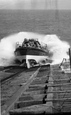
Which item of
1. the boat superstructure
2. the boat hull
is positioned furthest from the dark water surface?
the boat hull

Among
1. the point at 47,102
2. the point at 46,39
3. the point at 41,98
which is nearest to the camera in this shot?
the point at 47,102

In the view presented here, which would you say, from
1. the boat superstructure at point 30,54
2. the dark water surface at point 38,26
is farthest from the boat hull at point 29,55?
the dark water surface at point 38,26

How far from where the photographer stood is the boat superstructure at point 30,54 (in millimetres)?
28712

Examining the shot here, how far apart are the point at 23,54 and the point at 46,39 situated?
20.9 metres

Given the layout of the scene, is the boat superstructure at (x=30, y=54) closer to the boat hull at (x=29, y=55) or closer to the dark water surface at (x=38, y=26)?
the boat hull at (x=29, y=55)

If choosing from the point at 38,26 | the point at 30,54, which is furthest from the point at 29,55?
the point at 38,26

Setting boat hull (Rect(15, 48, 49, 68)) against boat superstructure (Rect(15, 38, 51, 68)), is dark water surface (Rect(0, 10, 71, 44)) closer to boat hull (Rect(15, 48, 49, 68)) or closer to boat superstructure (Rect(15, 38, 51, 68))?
boat superstructure (Rect(15, 38, 51, 68))

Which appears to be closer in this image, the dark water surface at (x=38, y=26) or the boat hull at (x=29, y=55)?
the boat hull at (x=29, y=55)

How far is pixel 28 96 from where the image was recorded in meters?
9.59

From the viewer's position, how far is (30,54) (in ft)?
95.8

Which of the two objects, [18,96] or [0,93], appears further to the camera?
[0,93]

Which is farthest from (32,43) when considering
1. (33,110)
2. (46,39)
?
(33,110)

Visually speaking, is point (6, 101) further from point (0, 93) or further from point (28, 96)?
point (0, 93)

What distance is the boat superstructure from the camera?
2871cm
